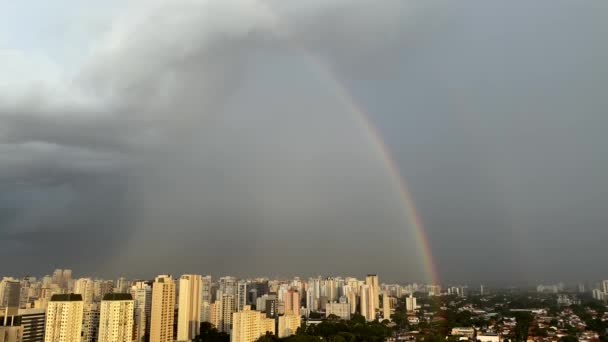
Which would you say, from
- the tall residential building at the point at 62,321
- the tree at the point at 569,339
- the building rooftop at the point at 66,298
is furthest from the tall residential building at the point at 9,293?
the tree at the point at 569,339

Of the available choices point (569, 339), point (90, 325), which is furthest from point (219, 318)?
point (569, 339)

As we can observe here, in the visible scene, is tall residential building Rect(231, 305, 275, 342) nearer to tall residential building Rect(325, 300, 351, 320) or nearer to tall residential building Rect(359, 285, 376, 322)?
tall residential building Rect(325, 300, 351, 320)

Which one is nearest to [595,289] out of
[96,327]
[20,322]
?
[96,327]

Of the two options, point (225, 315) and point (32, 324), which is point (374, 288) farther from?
point (32, 324)

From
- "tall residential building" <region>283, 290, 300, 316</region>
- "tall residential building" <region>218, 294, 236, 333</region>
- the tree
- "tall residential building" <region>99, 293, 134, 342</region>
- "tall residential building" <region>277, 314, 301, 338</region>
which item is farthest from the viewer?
"tall residential building" <region>283, 290, 300, 316</region>

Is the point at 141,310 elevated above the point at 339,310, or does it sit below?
above

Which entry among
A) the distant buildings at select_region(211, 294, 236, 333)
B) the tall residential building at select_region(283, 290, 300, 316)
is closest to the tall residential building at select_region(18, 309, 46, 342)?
the distant buildings at select_region(211, 294, 236, 333)
